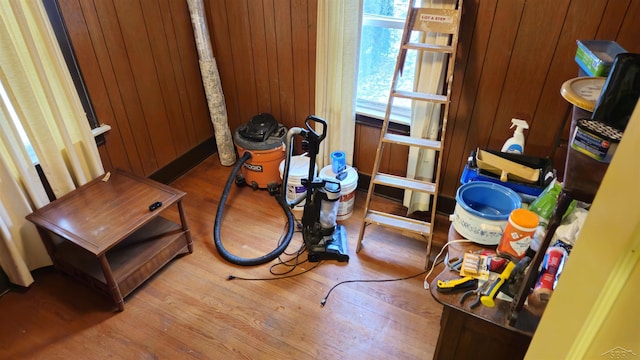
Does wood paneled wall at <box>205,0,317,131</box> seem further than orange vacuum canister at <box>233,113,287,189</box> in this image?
No

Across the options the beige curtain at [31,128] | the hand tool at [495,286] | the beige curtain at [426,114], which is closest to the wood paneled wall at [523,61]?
the beige curtain at [426,114]

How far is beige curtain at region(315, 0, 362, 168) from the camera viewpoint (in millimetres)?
2242

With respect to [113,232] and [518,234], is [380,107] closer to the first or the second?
[518,234]

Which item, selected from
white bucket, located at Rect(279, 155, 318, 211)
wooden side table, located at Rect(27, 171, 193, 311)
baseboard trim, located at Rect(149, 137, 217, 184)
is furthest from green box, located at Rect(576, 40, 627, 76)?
baseboard trim, located at Rect(149, 137, 217, 184)

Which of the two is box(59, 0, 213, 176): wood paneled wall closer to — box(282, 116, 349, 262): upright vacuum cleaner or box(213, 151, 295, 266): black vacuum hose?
box(213, 151, 295, 266): black vacuum hose

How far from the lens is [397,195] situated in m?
2.70

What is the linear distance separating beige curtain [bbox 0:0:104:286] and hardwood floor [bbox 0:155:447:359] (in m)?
0.31

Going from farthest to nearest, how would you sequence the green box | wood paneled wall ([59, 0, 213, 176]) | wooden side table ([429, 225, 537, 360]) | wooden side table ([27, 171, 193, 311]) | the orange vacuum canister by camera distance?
1. the orange vacuum canister
2. wood paneled wall ([59, 0, 213, 176])
3. wooden side table ([27, 171, 193, 311])
4. the green box
5. wooden side table ([429, 225, 537, 360])

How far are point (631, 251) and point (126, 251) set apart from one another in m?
2.13

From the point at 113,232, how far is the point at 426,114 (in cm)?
173

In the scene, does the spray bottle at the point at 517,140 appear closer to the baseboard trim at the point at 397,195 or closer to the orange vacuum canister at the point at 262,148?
the baseboard trim at the point at 397,195

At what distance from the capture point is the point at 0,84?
5.82 feet

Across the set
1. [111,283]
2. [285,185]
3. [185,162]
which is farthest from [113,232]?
[185,162]

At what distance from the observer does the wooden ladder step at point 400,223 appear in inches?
87.4
